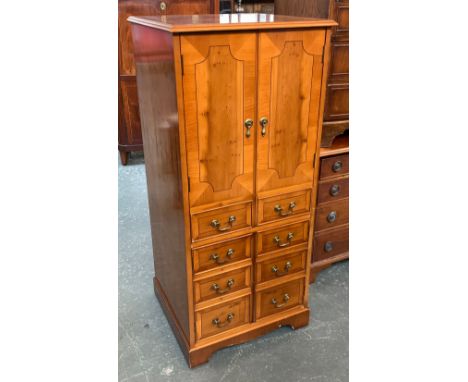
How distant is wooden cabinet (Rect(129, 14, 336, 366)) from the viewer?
143 cm

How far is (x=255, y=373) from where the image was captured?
6.05 feet

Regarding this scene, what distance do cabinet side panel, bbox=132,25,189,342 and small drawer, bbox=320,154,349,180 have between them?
86 centimetres

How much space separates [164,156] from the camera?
5.50 feet

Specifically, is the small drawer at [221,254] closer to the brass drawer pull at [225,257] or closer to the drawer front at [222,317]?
the brass drawer pull at [225,257]

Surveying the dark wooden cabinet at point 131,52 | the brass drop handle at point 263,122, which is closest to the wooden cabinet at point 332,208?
the brass drop handle at point 263,122

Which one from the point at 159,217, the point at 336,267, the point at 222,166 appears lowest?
the point at 336,267

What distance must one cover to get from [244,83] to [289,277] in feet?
3.13

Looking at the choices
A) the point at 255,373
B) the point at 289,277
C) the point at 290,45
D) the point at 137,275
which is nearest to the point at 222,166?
the point at 290,45

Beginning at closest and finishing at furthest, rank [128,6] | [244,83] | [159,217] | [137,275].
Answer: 1. [244,83]
2. [159,217]
3. [137,275]
4. [128,6]

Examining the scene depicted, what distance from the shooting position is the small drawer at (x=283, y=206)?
175 centimetres

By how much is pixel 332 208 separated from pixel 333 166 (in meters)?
0.27

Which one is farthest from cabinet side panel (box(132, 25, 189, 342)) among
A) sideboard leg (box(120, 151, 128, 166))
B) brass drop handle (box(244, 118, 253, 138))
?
sideboard leg (box(120, 151, 128, 166))

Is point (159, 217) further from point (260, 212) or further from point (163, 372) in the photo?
point (163, 372)

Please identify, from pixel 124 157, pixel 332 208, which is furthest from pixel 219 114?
pixel 124 157
